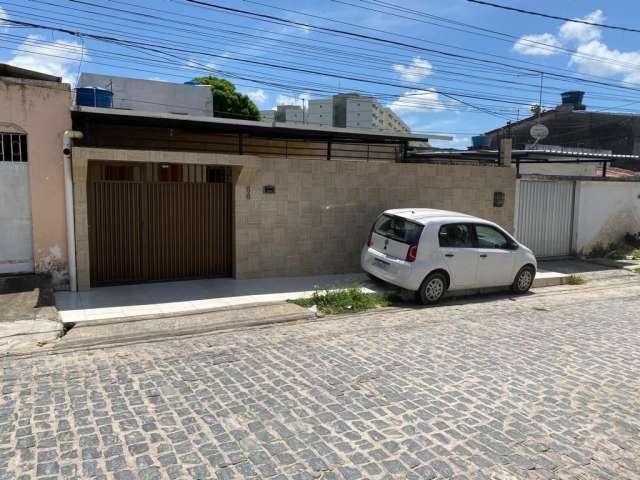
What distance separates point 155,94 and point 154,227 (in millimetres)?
8202

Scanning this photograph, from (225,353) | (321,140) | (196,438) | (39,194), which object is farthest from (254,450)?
(321,140)

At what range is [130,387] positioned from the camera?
4992 mm

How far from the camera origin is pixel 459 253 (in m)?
9.31

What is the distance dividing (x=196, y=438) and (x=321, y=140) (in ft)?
29.9

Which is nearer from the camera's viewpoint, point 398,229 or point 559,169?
point 398,229

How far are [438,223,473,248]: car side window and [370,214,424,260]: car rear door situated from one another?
0.48m

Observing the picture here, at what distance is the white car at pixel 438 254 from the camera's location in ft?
29.4

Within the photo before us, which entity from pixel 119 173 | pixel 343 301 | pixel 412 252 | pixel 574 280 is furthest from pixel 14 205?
pixel 574 280

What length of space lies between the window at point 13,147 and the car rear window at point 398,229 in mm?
6269

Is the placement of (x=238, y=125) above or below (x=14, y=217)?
above

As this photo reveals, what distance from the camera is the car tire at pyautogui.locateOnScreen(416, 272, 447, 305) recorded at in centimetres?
906

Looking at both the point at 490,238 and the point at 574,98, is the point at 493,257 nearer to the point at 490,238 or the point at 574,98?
the point at 490,238

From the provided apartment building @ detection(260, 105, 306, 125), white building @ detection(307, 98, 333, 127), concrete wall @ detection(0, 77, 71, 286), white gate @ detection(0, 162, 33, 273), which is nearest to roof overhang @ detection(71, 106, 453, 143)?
concrete wall @ detection(0, 77, 71, 286)

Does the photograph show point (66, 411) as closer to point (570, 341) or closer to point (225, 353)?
point (225, 353)
